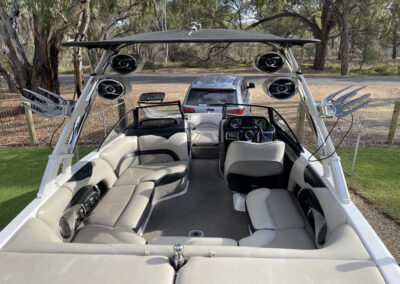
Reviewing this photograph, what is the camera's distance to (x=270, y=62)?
126 inches

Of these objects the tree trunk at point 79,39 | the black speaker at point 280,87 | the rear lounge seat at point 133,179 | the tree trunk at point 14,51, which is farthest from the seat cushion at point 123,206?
the tree trunk at point 14,51

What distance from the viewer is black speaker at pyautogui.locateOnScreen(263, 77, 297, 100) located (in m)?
3.20

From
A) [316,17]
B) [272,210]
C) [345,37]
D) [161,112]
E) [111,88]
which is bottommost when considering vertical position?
[272,210]

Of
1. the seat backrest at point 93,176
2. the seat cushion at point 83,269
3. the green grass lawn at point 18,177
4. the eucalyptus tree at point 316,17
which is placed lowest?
the green grass lawn at point 18,177

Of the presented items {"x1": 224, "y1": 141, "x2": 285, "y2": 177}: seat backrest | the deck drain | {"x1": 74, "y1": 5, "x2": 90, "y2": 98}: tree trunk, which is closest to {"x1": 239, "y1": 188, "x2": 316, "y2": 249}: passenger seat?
{"x1": 224, "y1": 141, "x2": 285, "y2": 177}: seat backrest

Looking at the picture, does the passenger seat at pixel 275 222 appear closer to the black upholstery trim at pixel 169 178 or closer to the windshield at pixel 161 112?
the black upholstery trim at pixel 169 178

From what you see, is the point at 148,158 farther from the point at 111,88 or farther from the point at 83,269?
the point at 83,269

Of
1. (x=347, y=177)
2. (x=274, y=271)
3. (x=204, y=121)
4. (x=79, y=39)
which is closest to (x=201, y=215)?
(x=274, y=271)

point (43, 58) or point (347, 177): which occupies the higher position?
point (43, 58)

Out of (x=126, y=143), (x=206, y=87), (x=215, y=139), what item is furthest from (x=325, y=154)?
(x=206, y=87)

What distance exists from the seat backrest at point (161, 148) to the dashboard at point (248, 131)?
0.69 metres

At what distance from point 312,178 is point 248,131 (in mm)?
1559

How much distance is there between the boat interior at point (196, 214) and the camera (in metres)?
1.69

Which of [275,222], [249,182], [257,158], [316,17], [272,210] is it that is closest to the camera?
[275,222]
